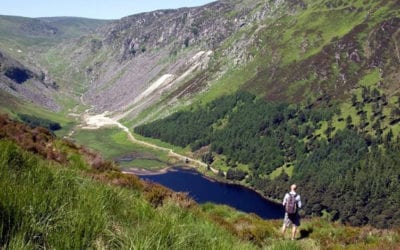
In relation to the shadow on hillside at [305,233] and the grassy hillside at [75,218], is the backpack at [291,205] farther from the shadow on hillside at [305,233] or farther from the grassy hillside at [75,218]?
the grassy hillside at [75,218]

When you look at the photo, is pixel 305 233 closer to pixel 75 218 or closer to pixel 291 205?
pixel 291 205

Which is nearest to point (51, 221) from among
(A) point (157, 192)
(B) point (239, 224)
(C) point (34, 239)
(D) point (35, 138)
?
(C) point (34, 239)

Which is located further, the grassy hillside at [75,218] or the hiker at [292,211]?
the hiker at [292,211]

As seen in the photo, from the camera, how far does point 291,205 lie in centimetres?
2420

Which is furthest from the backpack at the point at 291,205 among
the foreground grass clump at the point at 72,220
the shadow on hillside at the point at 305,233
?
the foreground grass clump at the point at 72,220

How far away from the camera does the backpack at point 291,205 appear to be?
78.2 feet

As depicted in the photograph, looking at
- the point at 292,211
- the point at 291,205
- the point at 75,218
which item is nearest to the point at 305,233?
the point at 291,205

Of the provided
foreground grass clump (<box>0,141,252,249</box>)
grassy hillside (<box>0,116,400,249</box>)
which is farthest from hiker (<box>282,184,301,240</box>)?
foreground grass clump (<box>0,141,252,249</box>)

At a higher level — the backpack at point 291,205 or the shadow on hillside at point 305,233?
the backpack at point 291,205

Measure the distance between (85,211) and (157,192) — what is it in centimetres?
1405

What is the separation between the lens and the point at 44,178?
350 inches

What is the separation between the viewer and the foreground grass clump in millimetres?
6863

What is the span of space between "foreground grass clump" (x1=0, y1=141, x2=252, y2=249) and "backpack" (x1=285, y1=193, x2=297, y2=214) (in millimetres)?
14653

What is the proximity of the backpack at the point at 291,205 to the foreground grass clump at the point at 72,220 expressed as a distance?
14.7 meters
